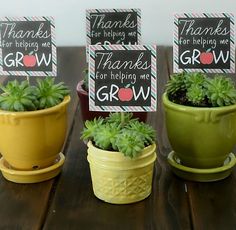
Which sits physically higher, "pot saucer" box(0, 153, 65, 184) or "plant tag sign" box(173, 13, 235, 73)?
"plant tag sign" box(173, 13, 235, 73)

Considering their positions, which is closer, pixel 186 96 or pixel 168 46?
pixel 186 96

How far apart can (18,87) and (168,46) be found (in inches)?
52.8

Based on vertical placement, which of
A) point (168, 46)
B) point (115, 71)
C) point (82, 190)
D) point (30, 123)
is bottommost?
point (168, 46)

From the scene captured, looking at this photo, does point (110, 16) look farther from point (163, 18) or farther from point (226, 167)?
point (163, 18)

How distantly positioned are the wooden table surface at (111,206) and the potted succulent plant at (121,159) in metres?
0.02

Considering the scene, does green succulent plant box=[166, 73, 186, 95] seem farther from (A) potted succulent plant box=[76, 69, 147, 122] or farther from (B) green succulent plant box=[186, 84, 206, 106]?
(A) potted succulent plant box=[76, 69, 147, 122]

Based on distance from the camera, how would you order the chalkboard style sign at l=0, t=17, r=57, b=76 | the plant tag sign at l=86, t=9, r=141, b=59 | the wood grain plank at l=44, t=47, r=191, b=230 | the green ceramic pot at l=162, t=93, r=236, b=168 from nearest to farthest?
the wood grain plank at l=44, t=47, r=191, b=230 < the green ceramic pot at l=162, t=93, r=236, b=168 < the chalkboard style sign at l=0, t=17, r=57, b=76 < the plant tag sign at l=86, t=9, r=141, b=59

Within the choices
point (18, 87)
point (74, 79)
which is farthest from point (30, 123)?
point (74, 79)

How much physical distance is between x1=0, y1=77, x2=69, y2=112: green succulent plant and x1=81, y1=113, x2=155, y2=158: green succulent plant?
12cm

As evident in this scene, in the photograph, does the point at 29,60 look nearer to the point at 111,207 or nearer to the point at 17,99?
the point at 17,99

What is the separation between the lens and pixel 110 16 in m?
1.34

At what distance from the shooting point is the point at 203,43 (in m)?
1.18

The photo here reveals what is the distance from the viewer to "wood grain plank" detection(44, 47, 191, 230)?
990 millimetres

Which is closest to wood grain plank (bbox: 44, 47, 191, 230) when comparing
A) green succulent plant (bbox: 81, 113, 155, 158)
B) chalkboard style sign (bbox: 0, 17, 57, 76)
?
green succulent plant (bbox: 81, 113, 155, 158)
